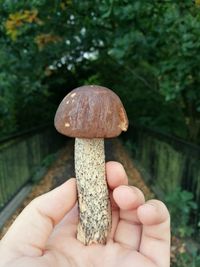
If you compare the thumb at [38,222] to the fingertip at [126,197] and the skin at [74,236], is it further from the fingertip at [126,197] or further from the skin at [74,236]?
the fingertip at [126,197]

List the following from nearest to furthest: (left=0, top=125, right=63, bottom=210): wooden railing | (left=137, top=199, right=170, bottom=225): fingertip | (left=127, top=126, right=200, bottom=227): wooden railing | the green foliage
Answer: (left=137, top=199, right=170, bottom=225): fingertip, the green foliage, (left=127, top=126, right=200, bottom=227): wooden railing, (left=0, top=125, right=63, bottom=210): wooden railing

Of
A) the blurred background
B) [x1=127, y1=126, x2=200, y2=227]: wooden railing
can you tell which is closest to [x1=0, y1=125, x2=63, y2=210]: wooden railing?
the blurred background

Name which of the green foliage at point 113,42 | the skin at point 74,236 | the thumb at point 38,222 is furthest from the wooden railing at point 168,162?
the thumb at point 38,222

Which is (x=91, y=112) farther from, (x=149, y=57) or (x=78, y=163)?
(x=149, y=57)

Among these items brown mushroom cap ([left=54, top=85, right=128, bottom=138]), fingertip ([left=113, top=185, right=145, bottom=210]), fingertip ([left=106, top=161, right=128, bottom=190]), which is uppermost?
brown mushroom cap ([left=54, top=85, right=128, bottom=138])

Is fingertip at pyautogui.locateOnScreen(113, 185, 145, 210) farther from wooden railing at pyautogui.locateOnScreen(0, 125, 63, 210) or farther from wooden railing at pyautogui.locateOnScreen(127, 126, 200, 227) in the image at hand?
wooden railing at pyautogui.locateOnScreen(0, 125, 63, 210)

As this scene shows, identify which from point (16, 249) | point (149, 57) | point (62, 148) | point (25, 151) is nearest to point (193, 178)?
point (149, 57)

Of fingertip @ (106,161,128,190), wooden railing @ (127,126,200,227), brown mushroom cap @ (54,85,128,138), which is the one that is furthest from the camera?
wooden railing @ (127,126,200,227)
